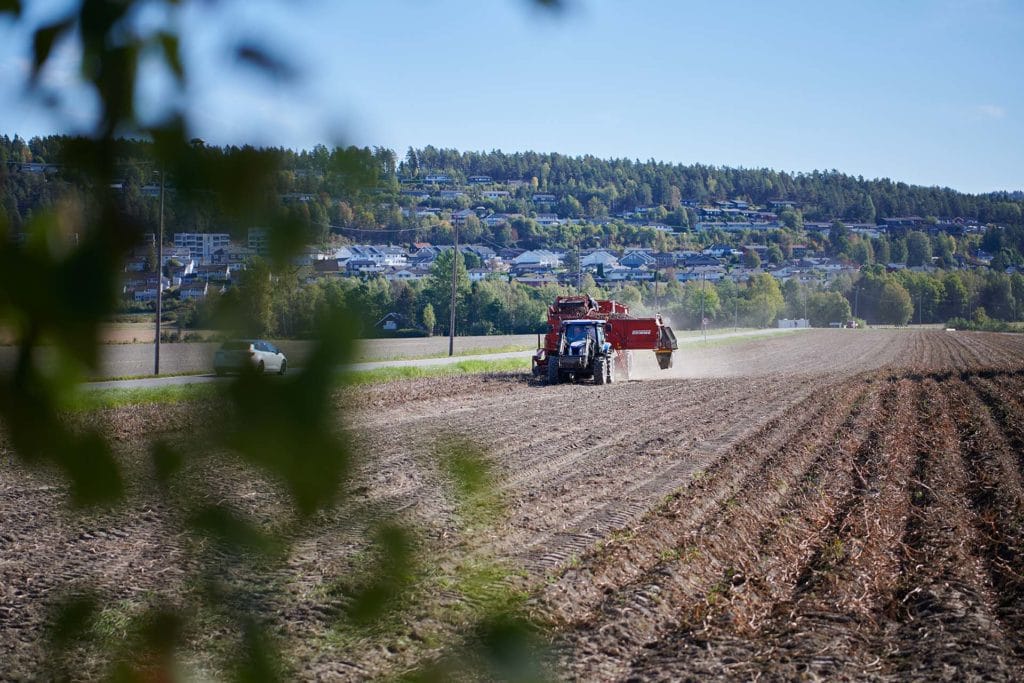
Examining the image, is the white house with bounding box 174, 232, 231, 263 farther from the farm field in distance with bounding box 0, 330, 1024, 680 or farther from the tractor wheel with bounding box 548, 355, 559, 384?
the tractor wheel with bounding box 548, 355, 559, 384

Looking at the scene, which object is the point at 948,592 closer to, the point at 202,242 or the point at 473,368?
the point at 202,242

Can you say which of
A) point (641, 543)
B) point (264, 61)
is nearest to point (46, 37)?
point (264, 61)

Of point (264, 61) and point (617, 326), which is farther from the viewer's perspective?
point (617, 326)

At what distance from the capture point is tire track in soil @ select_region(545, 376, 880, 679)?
252 inches

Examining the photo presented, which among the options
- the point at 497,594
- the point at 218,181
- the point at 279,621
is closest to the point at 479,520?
the point at 497,594

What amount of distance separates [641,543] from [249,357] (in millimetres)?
8587

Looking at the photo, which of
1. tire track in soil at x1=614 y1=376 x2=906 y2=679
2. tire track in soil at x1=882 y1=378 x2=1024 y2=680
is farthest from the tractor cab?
tire track in soil at x1=614 y1=376 x2=906 y2=679

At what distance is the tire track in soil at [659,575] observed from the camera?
6406 millimetres

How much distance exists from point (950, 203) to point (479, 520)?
7632 inches

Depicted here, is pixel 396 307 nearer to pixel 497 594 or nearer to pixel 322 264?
pixel 322 264

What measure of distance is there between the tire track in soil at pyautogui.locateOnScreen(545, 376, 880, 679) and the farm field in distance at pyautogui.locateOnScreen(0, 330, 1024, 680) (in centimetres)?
3

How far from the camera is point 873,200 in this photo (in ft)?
579

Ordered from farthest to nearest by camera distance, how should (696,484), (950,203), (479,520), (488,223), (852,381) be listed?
(950,203) < (852,381) < (696,484) < (488,223) < (479,520)

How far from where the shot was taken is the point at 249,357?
0.91 m
